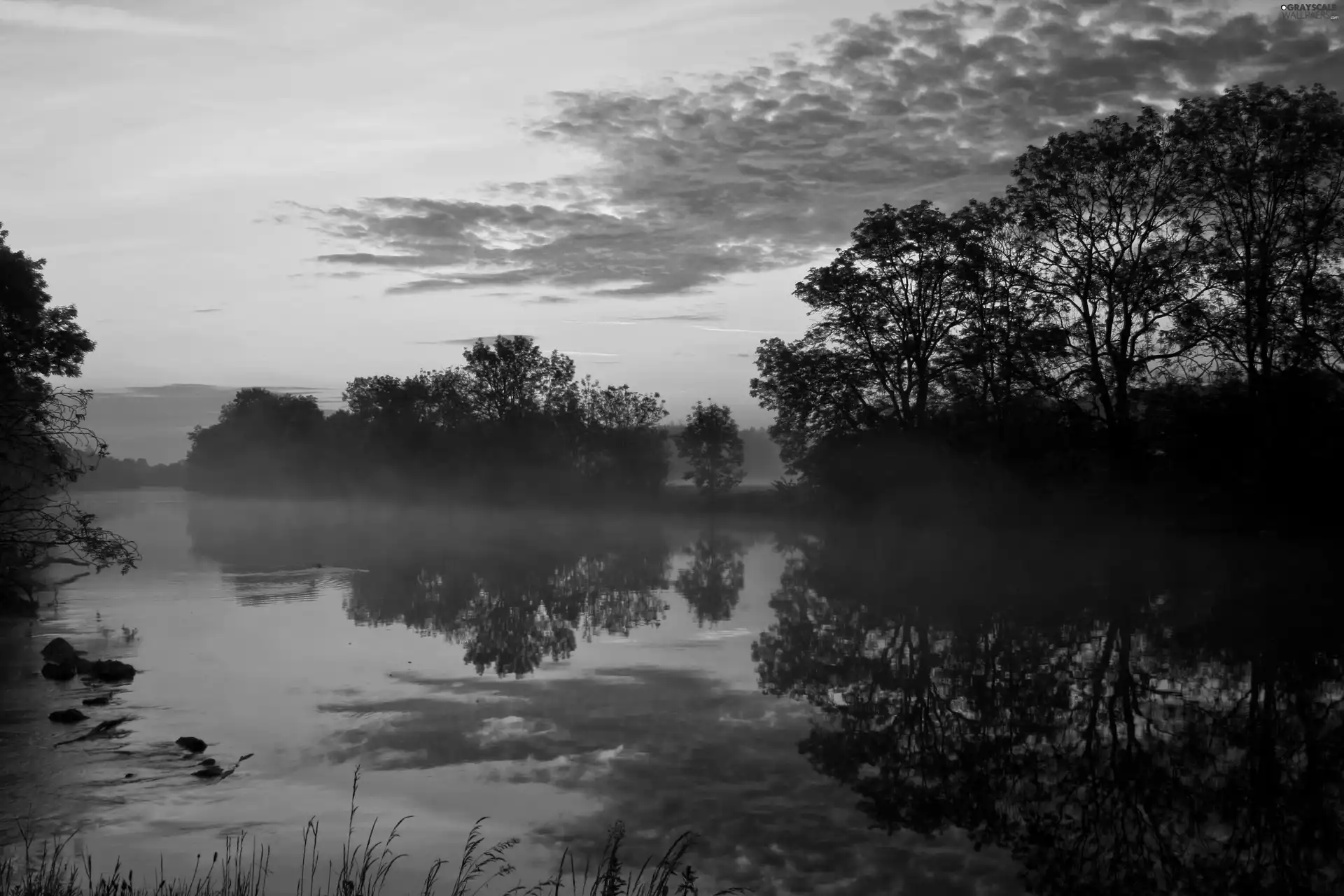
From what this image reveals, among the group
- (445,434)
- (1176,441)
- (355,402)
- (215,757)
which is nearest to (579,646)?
(215,757)

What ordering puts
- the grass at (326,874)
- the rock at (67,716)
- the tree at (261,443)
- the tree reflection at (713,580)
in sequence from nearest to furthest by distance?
1. the grass at (326,874)
2. the rock at (67,716)
3. the tree reflection at (713,580)
4. the tree at (261,443)

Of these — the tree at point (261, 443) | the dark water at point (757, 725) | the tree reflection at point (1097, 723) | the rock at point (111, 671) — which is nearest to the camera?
the tree reflection at point (1097, 723)

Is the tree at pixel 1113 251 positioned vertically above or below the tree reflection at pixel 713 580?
above

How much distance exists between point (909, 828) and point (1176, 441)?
3007cm

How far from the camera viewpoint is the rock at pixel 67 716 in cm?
1315

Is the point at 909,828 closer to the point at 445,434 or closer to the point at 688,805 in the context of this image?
the point at 688,805

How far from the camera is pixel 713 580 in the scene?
3055cm

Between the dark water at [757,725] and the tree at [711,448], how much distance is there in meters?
50.4

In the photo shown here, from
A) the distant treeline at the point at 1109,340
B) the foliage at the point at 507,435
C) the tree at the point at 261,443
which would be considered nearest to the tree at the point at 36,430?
the distant treeline at the point at 1109,340

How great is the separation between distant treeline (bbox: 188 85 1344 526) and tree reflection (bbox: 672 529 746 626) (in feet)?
25.9

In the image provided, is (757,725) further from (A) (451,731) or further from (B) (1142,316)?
(B) (1142,316)

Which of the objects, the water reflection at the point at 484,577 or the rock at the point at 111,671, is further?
the water reflection at the point at 484,577

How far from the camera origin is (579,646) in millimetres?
19375

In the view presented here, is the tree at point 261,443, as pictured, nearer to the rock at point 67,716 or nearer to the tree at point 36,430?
the tree at point 36,430
